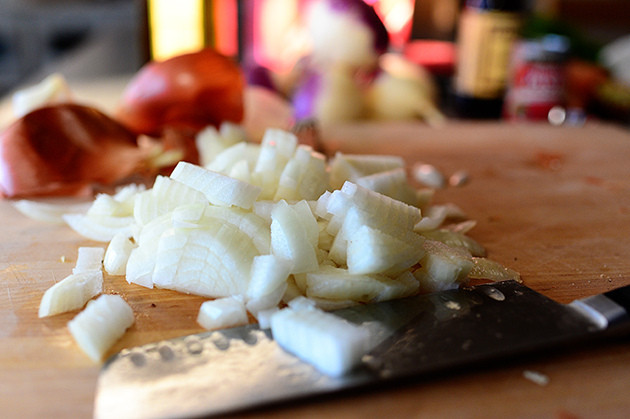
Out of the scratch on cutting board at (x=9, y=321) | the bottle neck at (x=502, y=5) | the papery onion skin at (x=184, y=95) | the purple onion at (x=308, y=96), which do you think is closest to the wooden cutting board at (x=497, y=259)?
the scratch on cutting board at (x=9, y=321)

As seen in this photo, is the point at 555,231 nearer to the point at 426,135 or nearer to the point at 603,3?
the point at 426,135

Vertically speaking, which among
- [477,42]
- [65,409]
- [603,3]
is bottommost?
[65,409]

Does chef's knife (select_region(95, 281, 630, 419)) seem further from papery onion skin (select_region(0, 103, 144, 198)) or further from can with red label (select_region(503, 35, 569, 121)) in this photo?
can with red label (select_region(503, 35, 569, 121))

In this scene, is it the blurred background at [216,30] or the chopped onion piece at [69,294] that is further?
the blurred background at [216,30]

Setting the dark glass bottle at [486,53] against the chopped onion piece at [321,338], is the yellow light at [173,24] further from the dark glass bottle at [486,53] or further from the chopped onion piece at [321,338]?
the chopped onion piece at [321,338]

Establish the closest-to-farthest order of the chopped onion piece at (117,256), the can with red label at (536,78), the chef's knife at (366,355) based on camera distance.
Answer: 1. the chef's knife at (366,355)
2. the chopped onion piece at (117,256)
3. the can with red label at (536,78)

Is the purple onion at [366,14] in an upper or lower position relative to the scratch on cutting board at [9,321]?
upper

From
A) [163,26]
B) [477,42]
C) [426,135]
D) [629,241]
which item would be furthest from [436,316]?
[163,26]
